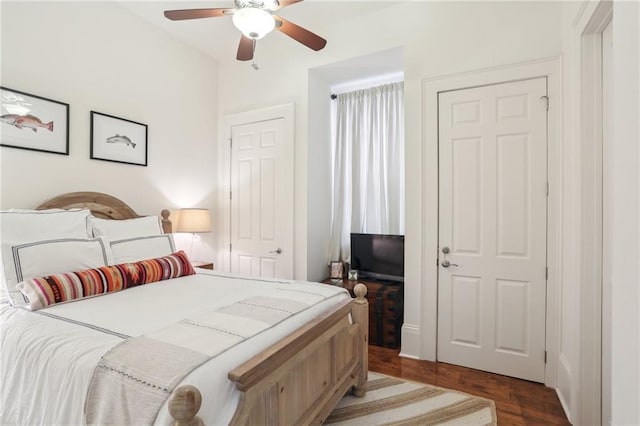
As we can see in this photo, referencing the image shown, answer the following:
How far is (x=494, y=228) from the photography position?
95.7 inches

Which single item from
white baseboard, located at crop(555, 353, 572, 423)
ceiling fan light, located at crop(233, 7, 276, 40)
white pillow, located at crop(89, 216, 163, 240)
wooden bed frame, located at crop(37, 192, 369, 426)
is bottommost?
white baseboard, located at crop(555, 353, 572, 423)

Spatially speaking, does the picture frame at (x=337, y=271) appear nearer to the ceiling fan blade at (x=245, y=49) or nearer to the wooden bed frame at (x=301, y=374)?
the wooden bed frame at (x=301, y=374)

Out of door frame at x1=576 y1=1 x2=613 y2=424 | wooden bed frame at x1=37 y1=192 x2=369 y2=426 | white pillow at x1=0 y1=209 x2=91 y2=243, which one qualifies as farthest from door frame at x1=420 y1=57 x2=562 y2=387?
white pillow at x1=0 y1=209 x2=91 y2=243

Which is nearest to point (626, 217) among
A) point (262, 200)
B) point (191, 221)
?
point (262, 200)

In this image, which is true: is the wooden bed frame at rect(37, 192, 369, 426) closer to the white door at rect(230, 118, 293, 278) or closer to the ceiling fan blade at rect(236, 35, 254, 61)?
the white door at rect(230, 118, 293, 278)

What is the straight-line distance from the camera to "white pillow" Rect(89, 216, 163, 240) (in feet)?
7.49

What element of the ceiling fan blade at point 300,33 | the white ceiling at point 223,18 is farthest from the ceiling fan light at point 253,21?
the white ceiling at point 223,18

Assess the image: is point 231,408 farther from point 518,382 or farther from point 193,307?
point 518,382

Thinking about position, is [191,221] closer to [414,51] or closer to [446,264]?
[446,264]

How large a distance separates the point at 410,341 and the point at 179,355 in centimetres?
212

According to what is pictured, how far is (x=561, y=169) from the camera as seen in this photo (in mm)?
2168

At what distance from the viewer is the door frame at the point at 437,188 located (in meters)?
2.21

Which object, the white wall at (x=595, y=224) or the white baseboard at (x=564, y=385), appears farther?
the white baseboard at (x=564, y=385)

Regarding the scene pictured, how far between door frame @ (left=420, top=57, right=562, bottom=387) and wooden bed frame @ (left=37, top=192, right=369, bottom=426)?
814mm
